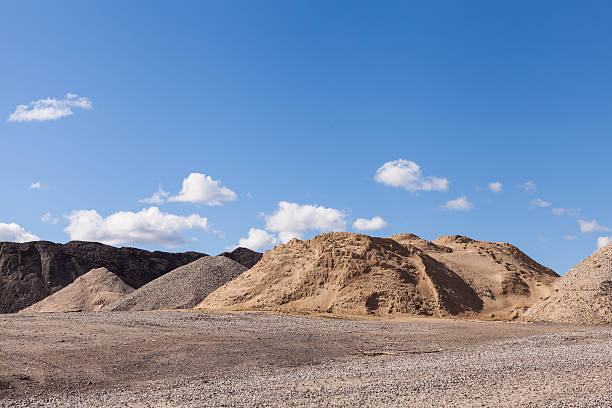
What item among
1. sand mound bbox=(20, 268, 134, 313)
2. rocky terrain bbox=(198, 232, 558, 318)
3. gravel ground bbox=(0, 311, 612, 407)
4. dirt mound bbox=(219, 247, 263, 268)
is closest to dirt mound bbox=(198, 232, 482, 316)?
rocky terrain bbox=(198, 232, 558, 318)

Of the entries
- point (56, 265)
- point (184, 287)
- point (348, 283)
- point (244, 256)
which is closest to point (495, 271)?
point (348, 283)

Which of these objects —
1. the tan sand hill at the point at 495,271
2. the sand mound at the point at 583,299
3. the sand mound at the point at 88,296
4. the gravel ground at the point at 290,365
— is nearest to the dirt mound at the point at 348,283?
the tan sand hill at the point at 495,271

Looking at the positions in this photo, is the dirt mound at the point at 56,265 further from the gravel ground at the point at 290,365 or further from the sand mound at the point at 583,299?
the sand mound at the point at 583,299

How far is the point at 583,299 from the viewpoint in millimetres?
28328

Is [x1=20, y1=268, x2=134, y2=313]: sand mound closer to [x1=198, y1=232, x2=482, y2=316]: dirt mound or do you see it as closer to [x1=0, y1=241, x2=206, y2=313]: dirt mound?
[x1=0, y1=241, x2=206, y2=313]: dirt mound

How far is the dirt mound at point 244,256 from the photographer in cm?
8625

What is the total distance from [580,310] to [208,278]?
27.0 meters

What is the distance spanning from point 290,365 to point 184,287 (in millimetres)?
30139

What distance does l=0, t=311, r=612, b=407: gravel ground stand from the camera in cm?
973

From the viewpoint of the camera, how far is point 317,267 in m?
35.0

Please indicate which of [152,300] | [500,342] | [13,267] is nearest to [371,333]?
[500,342]

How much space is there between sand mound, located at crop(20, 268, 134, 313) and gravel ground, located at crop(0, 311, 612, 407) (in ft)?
106

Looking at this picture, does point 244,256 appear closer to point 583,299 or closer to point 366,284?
point 366,284

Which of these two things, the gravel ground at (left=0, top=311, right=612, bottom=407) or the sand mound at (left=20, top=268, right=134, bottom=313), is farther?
the sand mound at (left=20, top=268, right=134, bottom=313)
